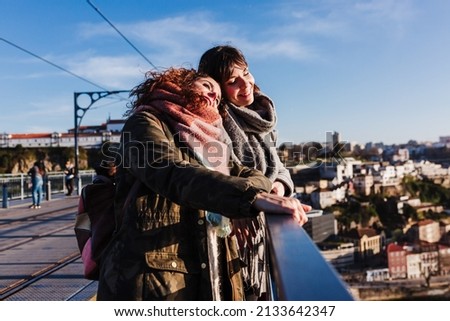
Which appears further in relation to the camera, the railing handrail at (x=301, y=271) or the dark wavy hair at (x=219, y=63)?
the dark wavy hair at (x=219, y=63)

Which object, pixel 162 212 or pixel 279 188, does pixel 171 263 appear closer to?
pixel 162 212

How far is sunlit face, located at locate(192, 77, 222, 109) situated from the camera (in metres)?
1.19

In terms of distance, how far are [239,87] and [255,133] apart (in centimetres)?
20

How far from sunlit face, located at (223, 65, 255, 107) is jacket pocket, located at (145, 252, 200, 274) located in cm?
63

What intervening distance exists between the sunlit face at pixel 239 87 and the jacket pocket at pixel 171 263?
2.06ft

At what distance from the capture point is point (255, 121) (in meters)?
1.63

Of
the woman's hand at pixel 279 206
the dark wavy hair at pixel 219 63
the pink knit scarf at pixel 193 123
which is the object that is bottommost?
the woman's hand at pixel 279 206

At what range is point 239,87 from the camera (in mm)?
1532

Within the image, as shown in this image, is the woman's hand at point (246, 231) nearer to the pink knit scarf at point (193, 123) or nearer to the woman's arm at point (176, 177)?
the pink knit scarf at point (193, 123)

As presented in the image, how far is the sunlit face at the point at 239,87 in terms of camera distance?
59.4 inches

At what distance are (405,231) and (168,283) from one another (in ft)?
150

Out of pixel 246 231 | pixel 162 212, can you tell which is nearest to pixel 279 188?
pixel 246 231

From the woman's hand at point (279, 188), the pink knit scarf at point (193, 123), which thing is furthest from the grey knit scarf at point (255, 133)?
the pink knit scarf at point (193, 123)

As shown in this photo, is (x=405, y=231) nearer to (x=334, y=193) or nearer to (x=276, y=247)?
→ (x=334, y=193)
